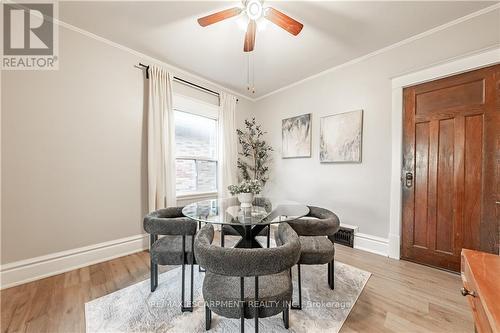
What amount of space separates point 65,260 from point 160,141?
1700mm

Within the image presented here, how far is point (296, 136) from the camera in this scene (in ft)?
11.6

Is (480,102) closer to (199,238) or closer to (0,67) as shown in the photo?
(199,238)

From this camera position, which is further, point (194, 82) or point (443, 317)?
point (194, 82)

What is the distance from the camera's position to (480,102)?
1.95m

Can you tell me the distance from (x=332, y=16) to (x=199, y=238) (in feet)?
7.89

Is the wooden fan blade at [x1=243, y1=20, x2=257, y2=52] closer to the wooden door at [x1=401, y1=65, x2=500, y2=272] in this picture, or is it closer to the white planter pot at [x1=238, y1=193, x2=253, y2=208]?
the white planter pot at [x1=238, y1=193, x2=253, y2=208]

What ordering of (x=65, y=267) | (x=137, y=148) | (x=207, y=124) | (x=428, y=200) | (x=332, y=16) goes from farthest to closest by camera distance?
(x=207, y=124) → (x=137, y=148) → (x=428, y=200) → (x=65, y=267) → (x=332, y=16)

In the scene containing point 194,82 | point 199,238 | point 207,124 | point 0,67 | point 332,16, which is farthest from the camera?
point 207,124

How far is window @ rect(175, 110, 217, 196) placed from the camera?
3203 mm

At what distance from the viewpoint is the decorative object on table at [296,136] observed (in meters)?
3.38

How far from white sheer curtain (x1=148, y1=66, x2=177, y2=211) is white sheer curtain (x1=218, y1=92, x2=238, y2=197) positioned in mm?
936

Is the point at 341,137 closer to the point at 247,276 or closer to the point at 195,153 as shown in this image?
the point at 195,153

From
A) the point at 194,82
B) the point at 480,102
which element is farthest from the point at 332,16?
the point at 194,82

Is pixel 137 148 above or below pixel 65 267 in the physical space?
above
